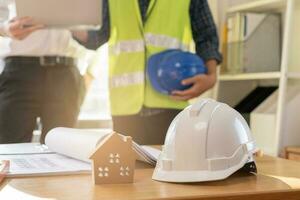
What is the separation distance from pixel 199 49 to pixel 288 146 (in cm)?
70

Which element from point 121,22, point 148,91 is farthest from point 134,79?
point 121,22

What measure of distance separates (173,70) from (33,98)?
0.49 metres

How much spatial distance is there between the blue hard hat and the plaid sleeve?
0.25ft

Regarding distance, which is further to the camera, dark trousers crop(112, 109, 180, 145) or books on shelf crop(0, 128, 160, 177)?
dark trousers crop(112, 109, 180, 145)

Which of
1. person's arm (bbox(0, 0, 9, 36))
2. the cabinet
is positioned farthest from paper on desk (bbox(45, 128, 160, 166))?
the cabinet

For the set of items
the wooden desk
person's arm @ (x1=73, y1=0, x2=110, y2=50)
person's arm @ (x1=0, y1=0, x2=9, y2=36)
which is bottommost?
the wooden desk

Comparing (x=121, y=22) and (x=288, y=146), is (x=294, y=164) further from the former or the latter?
(x=288, y=146)

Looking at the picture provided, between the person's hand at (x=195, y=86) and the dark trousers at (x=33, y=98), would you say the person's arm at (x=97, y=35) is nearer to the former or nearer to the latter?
the dark trousers at (x=33, y=98)

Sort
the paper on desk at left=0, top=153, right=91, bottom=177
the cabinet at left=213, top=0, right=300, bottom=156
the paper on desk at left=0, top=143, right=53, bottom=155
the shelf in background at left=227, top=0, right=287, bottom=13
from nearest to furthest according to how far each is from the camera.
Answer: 1. the paper on desk at left=0, top=153, right=91, bottom=177
2. the paper on desk at left=0, top=143, right=53, bottom=155
3. the cabinet at left=213, top=0, right=300, bottom=156
4. the shelf in background at left=227, top=0, right=287, bottom=13

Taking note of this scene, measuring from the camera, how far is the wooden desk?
660 mm

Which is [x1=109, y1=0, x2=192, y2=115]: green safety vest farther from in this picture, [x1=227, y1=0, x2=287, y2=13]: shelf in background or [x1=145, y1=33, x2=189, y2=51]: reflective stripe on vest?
[x1=227, y1=0, x2=287, y2=13]: shelf in background

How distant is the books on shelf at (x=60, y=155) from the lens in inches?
33.6

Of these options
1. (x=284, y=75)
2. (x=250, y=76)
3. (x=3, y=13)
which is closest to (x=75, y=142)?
(x=3, y=13)

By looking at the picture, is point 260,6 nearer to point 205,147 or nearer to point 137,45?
point 137,45
